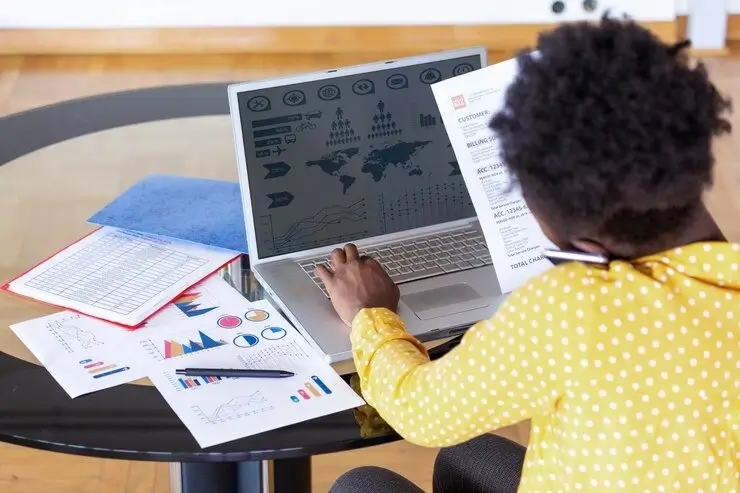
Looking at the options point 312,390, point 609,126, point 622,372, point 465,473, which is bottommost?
point 465,473

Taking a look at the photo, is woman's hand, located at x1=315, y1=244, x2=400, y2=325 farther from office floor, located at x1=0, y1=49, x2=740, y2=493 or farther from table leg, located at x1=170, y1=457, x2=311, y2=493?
office floor, located at x1=0, y1=49, x2=740, y2=493

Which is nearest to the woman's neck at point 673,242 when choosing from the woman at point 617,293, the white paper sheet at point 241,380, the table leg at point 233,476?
the woman at point 617,293

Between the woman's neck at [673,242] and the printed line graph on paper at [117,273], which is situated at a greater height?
the woman's neck at [673,242]

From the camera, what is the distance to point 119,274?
1.28m

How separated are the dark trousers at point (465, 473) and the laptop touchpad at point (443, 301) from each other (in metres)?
0.21

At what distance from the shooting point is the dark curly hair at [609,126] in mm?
798

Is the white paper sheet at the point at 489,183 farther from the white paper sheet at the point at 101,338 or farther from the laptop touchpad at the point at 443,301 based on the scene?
the white paper sheet at the point at 101,338

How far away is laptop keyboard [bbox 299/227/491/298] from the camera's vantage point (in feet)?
4.24

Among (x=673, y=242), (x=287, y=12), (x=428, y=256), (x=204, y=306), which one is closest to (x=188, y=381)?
(x=204, y=306)

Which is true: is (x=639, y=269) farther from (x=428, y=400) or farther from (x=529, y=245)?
(x=529, y=245)

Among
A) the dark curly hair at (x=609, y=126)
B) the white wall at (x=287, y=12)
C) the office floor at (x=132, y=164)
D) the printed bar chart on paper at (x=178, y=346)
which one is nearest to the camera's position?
the dark curly hair at (x=609, y=126)

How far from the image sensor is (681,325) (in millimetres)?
838

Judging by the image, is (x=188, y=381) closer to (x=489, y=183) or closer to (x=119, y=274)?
(x=119, y=274)

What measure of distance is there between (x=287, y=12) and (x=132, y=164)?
2837mm
